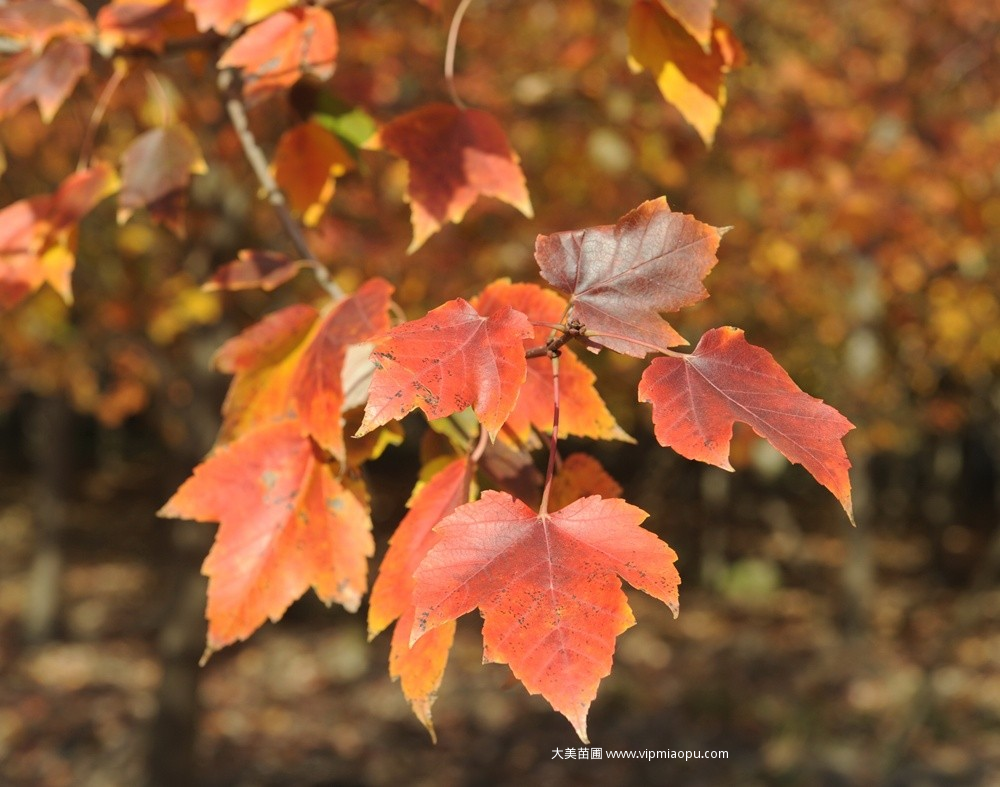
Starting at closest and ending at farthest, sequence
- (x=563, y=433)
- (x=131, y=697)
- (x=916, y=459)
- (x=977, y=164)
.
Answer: (x=563, y=433) → (x=977, y=164) → (x=131, y=697) → (x=916, y=459)

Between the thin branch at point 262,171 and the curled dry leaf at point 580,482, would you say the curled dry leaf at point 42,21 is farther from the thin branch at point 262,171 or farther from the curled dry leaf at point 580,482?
the curled dry leaf at point 580,482

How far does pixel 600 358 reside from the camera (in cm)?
625

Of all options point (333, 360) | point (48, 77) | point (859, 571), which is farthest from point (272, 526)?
point (859, 571)

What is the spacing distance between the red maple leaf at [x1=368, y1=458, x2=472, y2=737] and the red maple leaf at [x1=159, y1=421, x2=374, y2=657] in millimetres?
106

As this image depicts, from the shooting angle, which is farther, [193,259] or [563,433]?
[193,259]

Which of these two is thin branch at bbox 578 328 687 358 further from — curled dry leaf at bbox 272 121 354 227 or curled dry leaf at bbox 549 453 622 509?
curled dry leaf at bbox 272 121 354 227

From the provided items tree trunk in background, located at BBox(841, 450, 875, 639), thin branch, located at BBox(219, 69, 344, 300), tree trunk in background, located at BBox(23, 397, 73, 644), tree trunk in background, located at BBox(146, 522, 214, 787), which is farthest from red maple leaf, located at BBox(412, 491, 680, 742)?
tree trunk in background, located at BBox(23, 397, 73, 644)

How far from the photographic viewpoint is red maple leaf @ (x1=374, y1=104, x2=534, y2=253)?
1300 mm

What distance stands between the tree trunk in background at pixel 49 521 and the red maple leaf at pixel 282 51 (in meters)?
9.32

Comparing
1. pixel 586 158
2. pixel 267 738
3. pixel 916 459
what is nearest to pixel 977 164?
pixel 586 158

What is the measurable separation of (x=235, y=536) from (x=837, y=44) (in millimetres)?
7435

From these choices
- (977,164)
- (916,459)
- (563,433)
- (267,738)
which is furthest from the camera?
(916,459)

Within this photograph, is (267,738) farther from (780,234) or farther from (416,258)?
(780,234)

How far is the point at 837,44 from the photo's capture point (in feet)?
23.6
